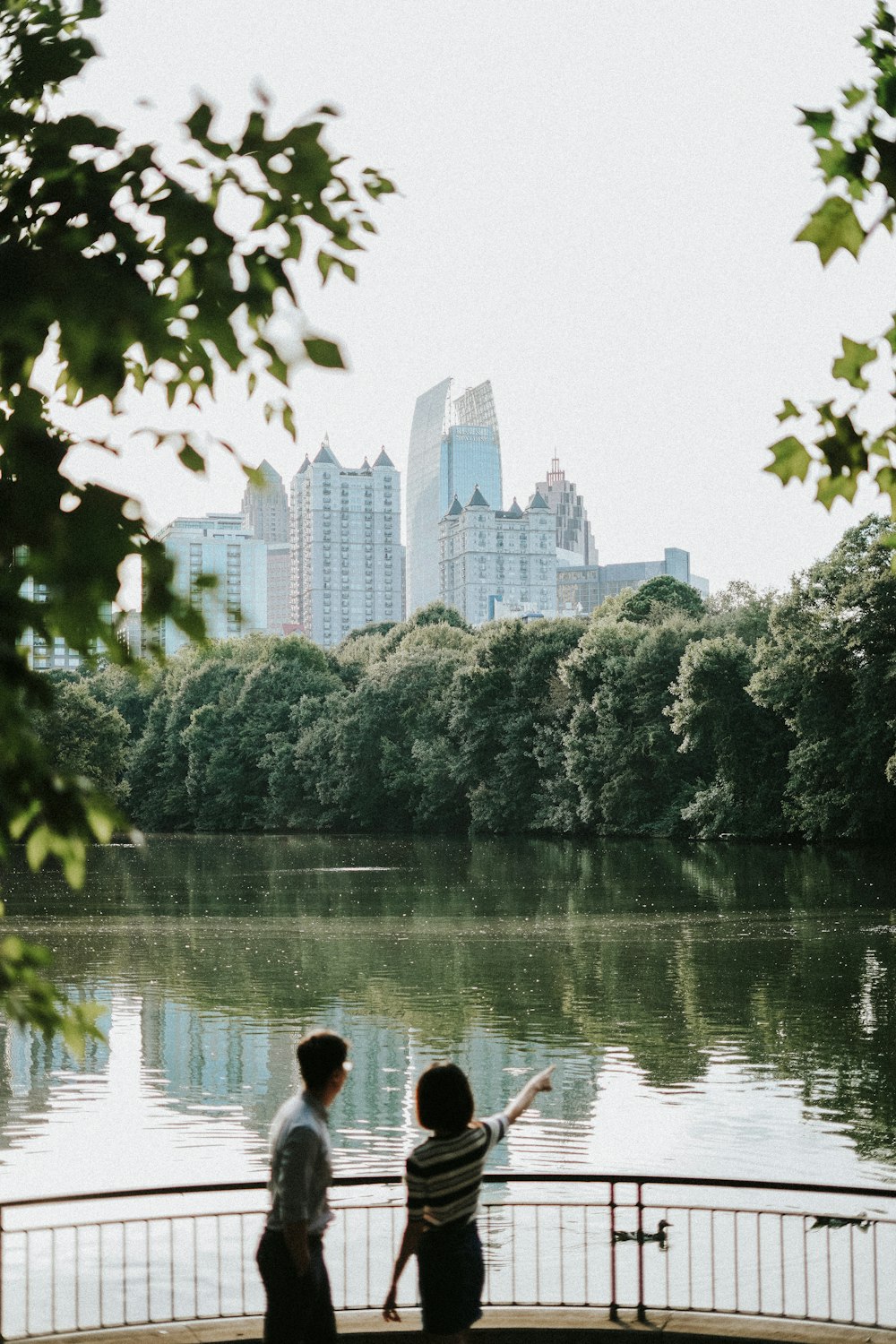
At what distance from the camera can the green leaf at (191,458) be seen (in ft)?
11.2

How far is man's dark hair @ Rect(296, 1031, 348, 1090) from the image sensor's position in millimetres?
5461

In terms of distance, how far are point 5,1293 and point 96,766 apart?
187 feet

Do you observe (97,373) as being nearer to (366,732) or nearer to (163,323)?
(163,323)

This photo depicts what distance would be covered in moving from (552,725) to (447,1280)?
74.5 metres

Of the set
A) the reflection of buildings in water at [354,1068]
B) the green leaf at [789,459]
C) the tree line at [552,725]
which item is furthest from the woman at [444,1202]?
the tree line at [552,725]

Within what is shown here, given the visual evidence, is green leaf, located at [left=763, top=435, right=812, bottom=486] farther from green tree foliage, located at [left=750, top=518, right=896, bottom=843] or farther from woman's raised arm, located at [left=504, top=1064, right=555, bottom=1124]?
green tree foliage, located at [left=750, top=518, right=896, bottom=843]

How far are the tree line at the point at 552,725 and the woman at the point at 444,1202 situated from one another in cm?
4895

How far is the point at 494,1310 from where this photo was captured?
24.0 ft

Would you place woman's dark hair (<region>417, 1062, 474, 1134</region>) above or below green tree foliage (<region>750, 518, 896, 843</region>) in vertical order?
below

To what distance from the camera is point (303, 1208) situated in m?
5.38

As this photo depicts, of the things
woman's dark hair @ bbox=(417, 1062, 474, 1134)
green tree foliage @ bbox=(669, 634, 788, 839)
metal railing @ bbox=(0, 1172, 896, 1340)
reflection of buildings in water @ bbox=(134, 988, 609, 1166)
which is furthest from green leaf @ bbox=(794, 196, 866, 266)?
green tree foliage @ bbox=(669, 634, 788, 839)

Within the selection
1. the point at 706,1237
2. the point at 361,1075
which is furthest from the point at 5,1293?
the point at 361,1075

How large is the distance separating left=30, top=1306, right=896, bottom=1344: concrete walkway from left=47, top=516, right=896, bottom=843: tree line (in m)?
47.1

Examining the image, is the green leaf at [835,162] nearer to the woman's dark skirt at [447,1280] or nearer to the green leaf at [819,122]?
the green leaf at [819,122]
